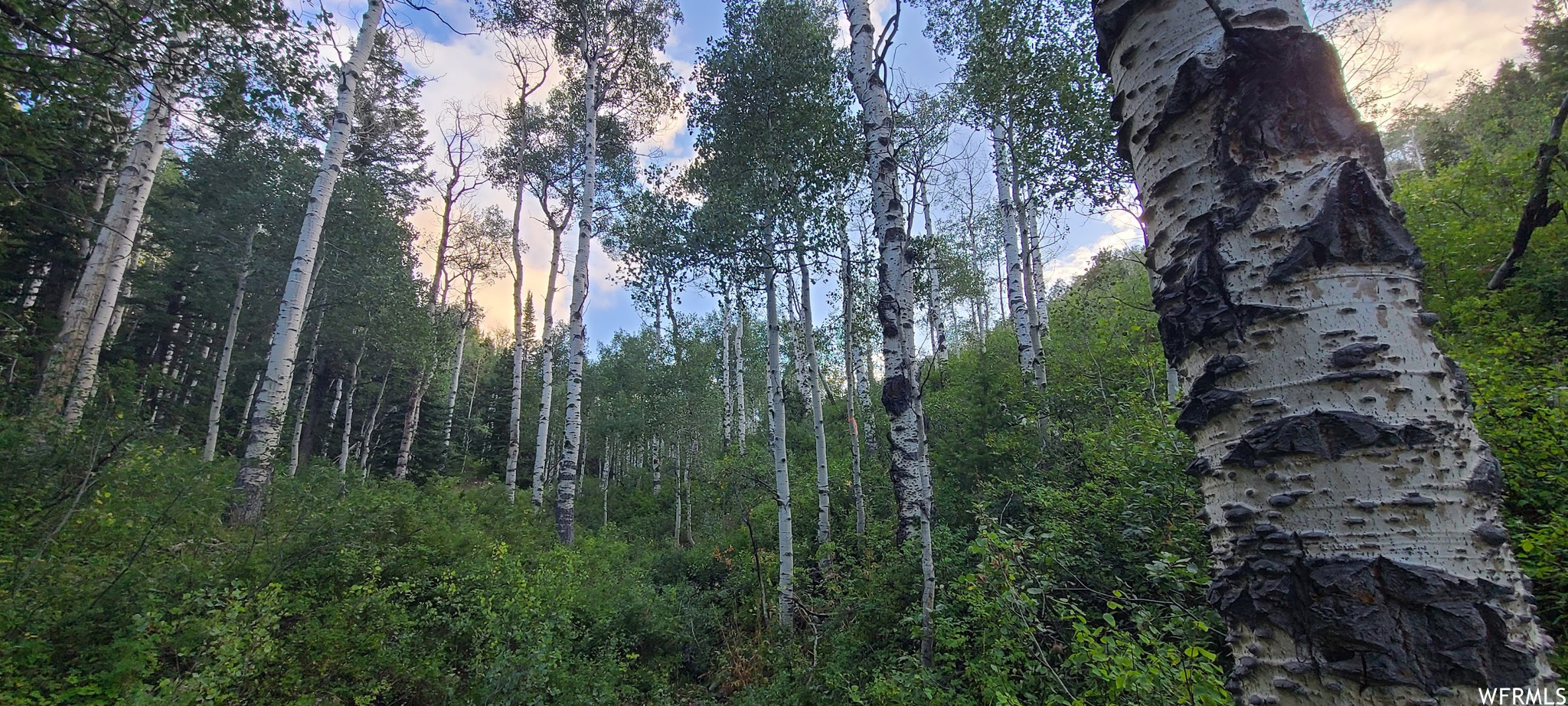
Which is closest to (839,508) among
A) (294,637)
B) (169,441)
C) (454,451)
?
(294,637)

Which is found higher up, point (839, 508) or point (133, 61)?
point (133, 61)

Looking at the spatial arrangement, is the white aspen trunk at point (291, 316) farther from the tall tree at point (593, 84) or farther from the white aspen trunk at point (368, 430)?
the white aspen trunk at point (368, 430)

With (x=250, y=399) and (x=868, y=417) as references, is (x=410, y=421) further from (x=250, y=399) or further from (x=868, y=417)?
(x=868, y=417)

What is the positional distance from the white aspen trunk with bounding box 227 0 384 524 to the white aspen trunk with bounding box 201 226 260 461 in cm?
681

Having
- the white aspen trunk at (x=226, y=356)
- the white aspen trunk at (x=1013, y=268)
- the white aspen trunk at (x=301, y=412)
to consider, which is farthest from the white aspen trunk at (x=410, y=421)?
the white aspen trunk at (x=1013, y=268)

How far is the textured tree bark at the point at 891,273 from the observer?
17.7ft

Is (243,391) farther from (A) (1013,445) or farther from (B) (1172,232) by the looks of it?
(B) (1172,232)

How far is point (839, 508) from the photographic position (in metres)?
10.3

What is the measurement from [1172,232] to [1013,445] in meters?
7.71

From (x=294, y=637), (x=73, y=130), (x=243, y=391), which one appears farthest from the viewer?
(x=243, y=391)

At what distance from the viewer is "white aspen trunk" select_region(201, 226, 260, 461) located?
41.5ft

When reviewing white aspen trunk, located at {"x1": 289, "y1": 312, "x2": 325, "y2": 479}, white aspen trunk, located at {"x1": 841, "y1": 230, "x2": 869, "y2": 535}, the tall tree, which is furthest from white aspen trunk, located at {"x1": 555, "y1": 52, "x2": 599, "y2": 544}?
white aspen trunk, located at {"x1": 289, "y1": 312, "x2": 325, "y2": 479}

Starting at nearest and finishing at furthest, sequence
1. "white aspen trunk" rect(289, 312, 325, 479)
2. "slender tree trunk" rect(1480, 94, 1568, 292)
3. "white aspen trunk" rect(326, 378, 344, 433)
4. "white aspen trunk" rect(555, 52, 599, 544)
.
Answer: "slender tree trunk" rect(1480, 94, 1568, 292), "white aspen trunk" rect(555, 52, 599, 544), "white aspen trunk" rect(289, 312, 325, 479), "white aspen trunk" rect(326, 378, 344, 433)

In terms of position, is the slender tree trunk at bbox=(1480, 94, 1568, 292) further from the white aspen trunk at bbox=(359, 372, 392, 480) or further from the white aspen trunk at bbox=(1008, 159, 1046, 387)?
the white aspen trunk at bbox=(359, 372, 392, 480)
